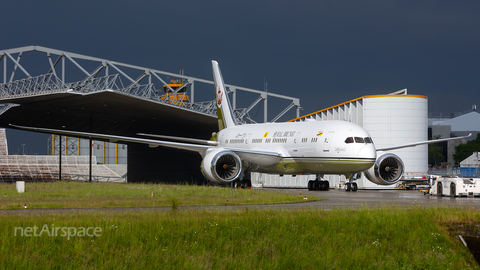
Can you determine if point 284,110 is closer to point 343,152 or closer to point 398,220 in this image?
point 343,152

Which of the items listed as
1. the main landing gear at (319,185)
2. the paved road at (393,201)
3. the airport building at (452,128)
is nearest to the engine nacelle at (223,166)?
the main landing gear at (319,185)

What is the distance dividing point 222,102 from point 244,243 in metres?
33.2

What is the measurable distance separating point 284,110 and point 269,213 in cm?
4989

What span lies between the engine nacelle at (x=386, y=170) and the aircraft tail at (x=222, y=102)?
48.7 feet

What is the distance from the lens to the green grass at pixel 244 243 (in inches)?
404

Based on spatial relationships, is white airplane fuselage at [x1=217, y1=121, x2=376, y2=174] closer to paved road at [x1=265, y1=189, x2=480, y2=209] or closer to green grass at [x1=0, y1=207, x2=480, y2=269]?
paved road at [x1=265, y1=189, x2=480, y2=209]

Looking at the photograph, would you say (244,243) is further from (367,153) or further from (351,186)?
(351,186)

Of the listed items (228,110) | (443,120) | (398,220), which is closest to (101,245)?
(398,220)

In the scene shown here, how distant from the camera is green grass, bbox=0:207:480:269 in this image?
10.3m

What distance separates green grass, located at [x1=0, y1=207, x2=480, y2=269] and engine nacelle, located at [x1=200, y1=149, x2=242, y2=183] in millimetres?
18319

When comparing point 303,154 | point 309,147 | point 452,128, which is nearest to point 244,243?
point 309,147

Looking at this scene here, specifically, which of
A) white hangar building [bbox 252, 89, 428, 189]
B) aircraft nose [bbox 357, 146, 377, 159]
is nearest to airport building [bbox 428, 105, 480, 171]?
white hangar building [bbox 252, 89, 428, 189]

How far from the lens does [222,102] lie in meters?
44.6

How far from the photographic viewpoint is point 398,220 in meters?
14.2
